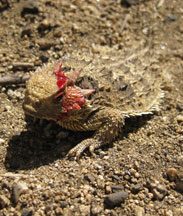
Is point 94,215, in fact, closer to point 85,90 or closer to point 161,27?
point 85,90

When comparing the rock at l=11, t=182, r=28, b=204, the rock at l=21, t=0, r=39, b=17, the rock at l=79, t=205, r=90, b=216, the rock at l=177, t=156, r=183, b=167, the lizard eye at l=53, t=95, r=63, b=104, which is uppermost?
the rock at l=21, t=0, r=39, b=17

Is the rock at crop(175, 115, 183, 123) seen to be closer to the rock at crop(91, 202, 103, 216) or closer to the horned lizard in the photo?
the horned lizard

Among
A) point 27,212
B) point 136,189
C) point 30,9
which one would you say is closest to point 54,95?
point 27,212

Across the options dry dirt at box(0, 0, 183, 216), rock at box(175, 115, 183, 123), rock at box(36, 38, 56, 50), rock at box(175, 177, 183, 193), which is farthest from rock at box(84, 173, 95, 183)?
rock at box(36, 38, 56, 50)

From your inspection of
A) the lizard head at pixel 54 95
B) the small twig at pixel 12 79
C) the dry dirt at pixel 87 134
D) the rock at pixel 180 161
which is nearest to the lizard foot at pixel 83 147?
the dry dirt at pixel 87 134

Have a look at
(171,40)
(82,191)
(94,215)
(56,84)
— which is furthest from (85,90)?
(171,40)

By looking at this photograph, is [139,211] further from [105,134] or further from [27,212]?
[27,212]

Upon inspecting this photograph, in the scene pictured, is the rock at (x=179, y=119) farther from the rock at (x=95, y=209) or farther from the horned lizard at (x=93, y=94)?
the rock at (x=95, y=209)

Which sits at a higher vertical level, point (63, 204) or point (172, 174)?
point (172, 174)
